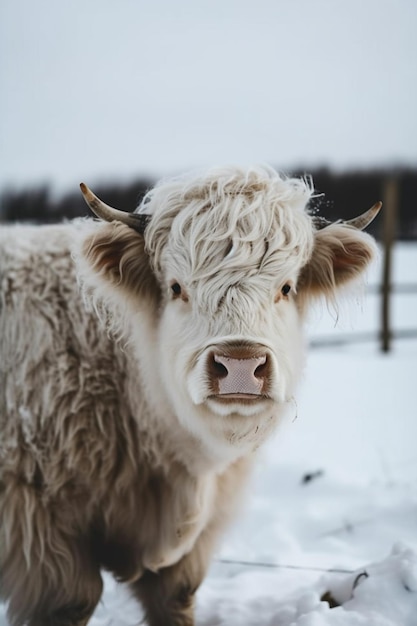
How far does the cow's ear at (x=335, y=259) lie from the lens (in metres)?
1.68

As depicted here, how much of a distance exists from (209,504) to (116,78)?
1258 mm

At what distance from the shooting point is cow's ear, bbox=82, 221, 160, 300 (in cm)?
162

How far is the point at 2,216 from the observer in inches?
73.2

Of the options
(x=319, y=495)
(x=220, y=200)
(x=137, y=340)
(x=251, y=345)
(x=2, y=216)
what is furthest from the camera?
(x=319, y=495)

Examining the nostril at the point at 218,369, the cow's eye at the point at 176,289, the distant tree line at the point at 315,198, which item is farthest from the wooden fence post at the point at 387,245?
the nostril at the point at 218,369

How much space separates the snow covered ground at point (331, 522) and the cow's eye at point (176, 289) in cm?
44

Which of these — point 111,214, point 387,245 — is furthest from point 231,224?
point 387,245

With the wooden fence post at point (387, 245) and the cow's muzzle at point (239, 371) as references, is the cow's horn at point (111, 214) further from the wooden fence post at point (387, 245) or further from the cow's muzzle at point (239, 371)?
the wooden fence post at point (387, 245)

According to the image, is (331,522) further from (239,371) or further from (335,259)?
(239,371)

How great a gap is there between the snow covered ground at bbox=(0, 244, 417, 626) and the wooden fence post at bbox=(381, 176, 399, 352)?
0.81 ft

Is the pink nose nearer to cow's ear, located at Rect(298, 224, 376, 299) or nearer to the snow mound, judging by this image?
cow's ear, located at Rect(298, 224, 376, 299)

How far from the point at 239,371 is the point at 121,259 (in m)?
0.51

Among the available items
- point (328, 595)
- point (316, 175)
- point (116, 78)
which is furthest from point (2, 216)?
point (328, 595)

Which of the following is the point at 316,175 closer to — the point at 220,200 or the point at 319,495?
the point at 220,200
